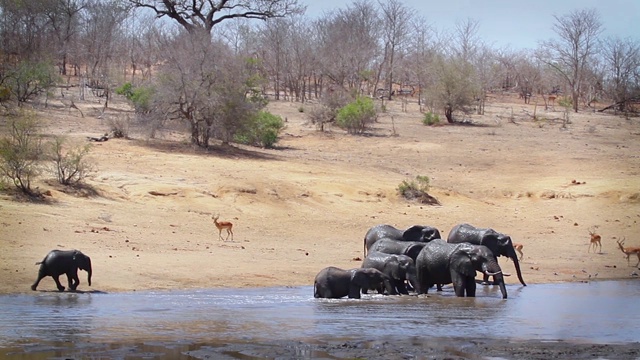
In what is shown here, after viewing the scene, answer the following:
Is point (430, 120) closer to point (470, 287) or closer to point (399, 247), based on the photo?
point (399, 247)

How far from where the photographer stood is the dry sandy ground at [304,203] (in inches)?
649

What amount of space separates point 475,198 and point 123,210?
34.2ft

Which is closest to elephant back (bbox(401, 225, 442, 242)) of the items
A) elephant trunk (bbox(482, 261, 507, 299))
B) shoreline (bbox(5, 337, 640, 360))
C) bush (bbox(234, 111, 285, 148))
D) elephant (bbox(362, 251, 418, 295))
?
elephant (bbox(362, 251, 418, 295))

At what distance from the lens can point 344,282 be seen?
14484 mm

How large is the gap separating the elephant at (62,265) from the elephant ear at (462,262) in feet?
18.3

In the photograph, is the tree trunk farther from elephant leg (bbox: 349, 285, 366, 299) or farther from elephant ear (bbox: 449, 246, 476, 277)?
elephant leg (bbox: 349, 285, 366, 299)

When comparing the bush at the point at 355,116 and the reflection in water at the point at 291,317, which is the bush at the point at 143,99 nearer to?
the bush at the point at 355,116

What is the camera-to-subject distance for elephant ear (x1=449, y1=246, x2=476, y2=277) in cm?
1517

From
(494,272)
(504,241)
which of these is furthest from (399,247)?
(494,272)

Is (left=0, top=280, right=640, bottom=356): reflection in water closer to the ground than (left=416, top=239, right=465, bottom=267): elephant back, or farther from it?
closer to the ground

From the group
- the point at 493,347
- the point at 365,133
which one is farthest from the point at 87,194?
the point at 365,133

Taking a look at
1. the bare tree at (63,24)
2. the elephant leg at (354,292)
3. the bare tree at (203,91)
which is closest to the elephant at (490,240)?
the elephant leg at (354,292)

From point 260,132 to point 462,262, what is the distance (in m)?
17.8

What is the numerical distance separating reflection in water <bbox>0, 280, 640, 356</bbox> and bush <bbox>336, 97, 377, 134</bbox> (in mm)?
21273
